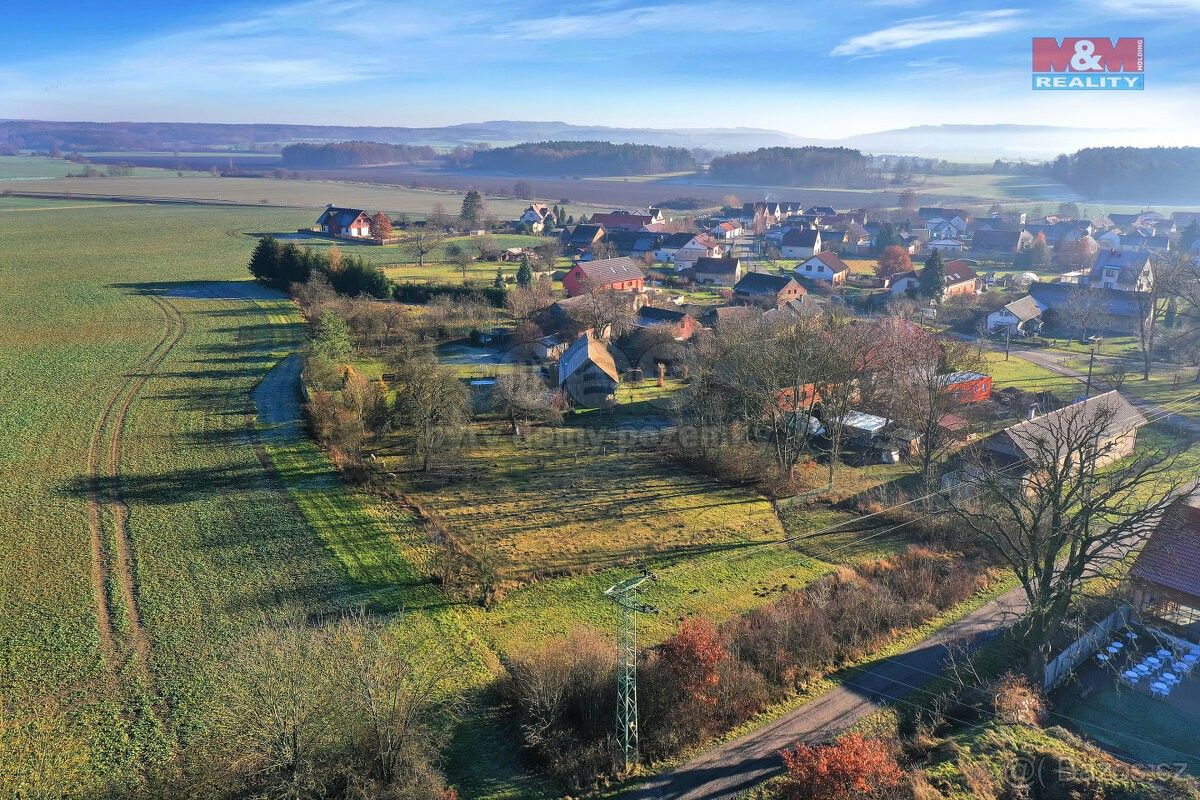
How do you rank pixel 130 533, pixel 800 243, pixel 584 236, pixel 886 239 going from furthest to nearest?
pixel 886 239 → pixel 800 243 → pixel 584 236 → pixel 130 533

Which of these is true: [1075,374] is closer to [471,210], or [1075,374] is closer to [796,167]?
[471,210]

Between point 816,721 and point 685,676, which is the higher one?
Answer: point 685,676

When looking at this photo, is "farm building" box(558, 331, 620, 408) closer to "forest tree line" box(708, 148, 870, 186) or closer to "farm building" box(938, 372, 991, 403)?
"farm building" box(938, 372, 991, 403)

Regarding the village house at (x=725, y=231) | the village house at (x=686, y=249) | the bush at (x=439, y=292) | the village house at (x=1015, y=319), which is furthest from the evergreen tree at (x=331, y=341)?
the village house at (x=725, y=231)

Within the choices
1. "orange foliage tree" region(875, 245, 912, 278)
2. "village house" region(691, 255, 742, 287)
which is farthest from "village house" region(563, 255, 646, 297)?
"orange foliage tree" region(875, 245, 912, 278)

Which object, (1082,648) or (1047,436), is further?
(1047,436)

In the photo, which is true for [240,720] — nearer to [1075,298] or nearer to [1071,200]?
[1075,298]

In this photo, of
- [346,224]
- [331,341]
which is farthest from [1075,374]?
[346,224]

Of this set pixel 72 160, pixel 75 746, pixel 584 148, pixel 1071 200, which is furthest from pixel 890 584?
pixel 72 160
